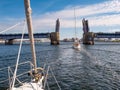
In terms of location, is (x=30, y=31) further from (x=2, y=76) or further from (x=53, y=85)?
(x=2, y=76)

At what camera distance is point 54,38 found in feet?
604

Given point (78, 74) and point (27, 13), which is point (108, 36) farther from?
point (27, 13)

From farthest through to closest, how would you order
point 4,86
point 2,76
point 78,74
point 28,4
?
point 78,74 → point 2,76 → point 4,86 → point 28,4

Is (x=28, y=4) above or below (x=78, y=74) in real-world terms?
above

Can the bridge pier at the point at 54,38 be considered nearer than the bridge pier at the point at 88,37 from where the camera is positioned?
Yes

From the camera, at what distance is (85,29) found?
655ft

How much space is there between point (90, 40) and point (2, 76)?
528 feet

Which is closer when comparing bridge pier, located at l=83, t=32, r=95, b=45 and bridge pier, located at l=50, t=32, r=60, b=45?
bridge pier, located at l=50, t=32, r=60, b=45

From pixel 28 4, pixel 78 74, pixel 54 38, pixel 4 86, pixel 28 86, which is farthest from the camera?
pixel 54 38

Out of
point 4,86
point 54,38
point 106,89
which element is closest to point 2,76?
point 4,86

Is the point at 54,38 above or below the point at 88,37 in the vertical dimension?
above

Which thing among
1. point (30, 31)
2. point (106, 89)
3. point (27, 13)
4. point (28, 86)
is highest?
point (27, 13)

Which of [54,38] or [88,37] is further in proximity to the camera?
[88,37]

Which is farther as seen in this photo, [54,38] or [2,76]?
[54,38]
